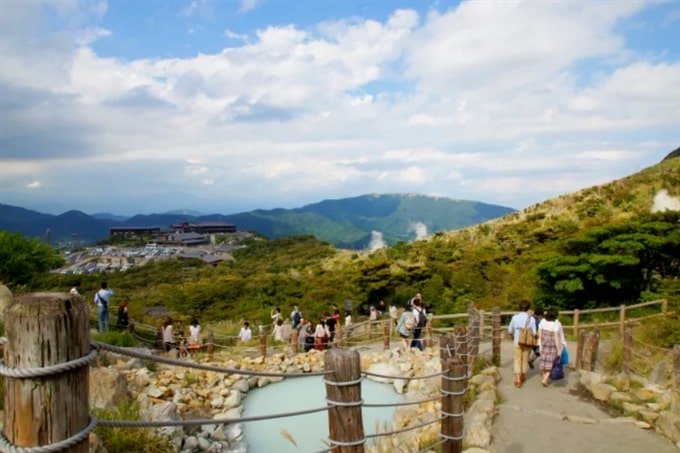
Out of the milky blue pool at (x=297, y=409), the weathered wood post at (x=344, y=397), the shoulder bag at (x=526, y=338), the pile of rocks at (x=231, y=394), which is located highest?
the weathered wood post at (x=344, y=397)

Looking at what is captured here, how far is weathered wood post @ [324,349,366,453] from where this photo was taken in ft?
8.30

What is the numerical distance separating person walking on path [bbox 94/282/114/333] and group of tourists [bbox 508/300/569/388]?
803 cm

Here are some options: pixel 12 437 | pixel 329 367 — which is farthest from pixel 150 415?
pixel 12 437

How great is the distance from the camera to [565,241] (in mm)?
14938

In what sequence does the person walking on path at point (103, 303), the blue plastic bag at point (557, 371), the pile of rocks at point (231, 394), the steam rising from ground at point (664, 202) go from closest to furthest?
the pile of rocks at point (231, 394), the blue plastic bag at point (557, 371), the person walking on path at point (103, 303), the steam rising from ground at point (664, 202)

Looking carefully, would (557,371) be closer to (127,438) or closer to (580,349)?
(580,349)

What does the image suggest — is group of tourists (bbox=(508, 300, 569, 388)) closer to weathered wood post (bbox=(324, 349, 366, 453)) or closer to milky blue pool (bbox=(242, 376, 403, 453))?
milky blue pool (bbox=(242, 376, 403, 453))

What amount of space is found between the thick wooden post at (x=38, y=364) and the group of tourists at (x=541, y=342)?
7.04 metres

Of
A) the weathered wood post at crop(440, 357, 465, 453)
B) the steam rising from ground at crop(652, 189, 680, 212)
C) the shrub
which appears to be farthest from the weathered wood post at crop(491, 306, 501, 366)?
the steam rising from ground at crop(652, 189, 680, 212)

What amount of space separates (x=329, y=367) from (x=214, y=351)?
36.0 feet

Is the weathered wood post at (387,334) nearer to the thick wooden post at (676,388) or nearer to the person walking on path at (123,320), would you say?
the person walking on path at (123,320)

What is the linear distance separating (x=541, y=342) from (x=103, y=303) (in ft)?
28.7

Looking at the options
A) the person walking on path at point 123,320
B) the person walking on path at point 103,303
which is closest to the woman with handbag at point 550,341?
the person walking on path at point 103,303

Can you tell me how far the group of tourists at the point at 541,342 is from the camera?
7.46m
